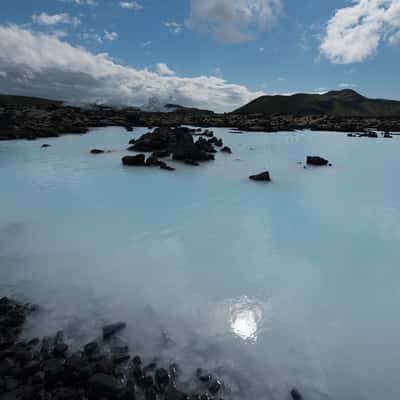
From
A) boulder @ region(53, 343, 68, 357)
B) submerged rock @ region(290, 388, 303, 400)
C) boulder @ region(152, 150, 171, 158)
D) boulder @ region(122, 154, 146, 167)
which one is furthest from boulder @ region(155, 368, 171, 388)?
boulder @ region(152, 150, 171, 158)

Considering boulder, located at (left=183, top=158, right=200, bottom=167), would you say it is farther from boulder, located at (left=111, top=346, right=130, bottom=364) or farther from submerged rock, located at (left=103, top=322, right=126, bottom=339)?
boulder, located at (left=111, top=346, right=130, bottom=364)

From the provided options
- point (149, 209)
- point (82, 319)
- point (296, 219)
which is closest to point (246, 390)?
point (82, 319)

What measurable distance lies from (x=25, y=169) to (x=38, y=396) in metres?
13.5

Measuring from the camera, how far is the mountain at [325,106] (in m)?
148

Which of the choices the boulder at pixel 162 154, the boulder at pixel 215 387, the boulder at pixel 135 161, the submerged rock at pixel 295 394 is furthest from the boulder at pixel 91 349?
the boulder at pixel 162 154

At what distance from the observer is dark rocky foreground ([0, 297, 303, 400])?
8.49 ft

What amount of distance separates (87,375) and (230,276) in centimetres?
276

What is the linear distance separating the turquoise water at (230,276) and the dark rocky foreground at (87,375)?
0.19 meters

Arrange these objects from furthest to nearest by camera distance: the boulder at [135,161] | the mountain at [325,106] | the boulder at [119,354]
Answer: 1. the mountain at [325,106]
2. the boulder at [135,161]
3. the boulder at [119,354]

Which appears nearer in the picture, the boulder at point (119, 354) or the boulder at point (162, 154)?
the boulder at point (119, 354)

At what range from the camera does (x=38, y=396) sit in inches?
100

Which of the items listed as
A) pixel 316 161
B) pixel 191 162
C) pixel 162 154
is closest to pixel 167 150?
pixel 162 154

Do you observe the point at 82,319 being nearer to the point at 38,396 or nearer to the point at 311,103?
the point at 38,396

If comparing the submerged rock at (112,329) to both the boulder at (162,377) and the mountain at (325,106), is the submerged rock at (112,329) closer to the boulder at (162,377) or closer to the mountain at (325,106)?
the boulder at (162,377)
